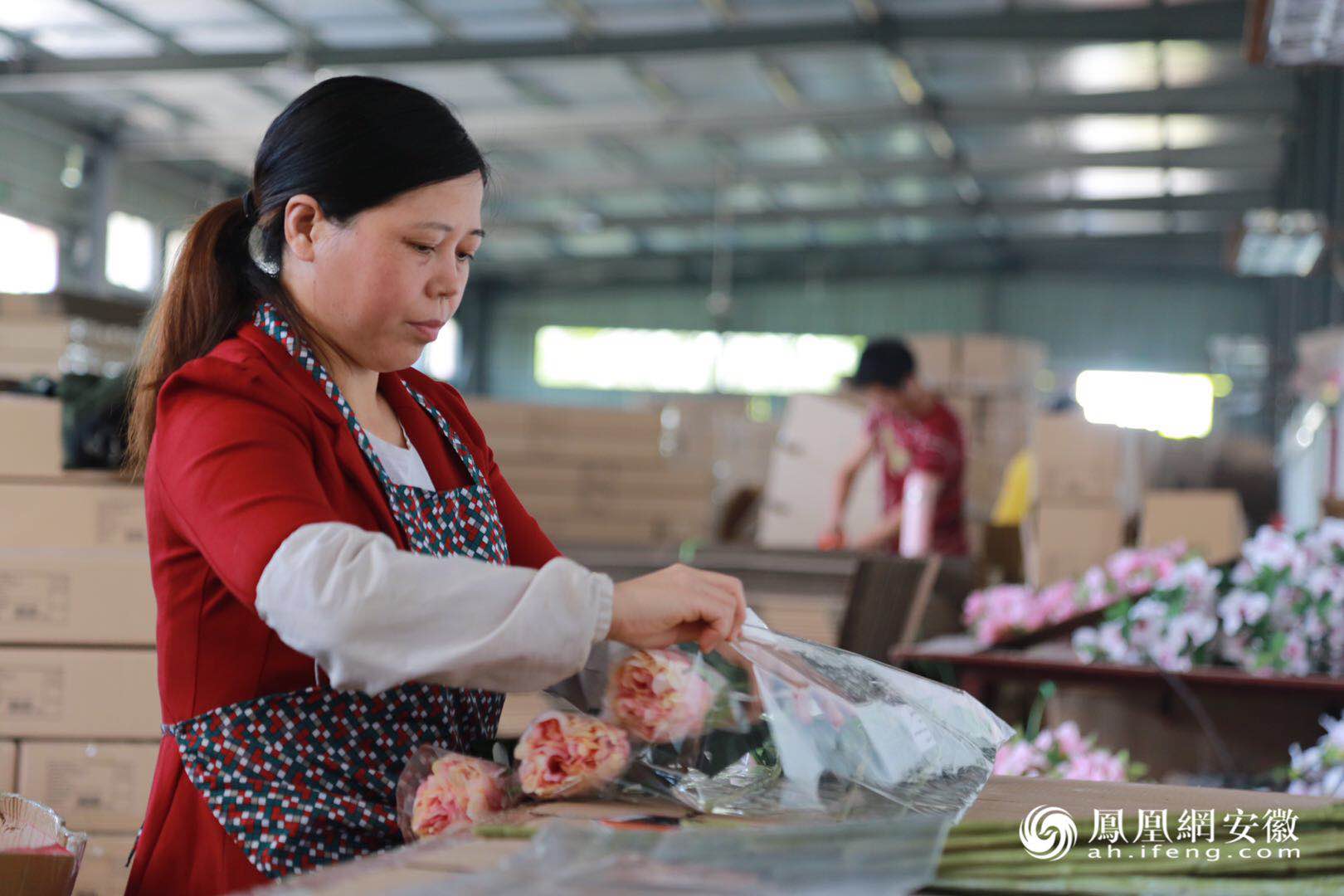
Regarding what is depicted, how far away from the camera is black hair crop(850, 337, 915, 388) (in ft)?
16.3

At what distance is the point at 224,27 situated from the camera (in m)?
9.10

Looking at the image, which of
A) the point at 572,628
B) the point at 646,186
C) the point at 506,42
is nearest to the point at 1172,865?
the point at 572,628

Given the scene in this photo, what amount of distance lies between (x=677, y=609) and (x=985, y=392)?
8376 millimetres

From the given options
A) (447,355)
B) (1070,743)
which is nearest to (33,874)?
(1070,743)

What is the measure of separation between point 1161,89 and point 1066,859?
33.0ft

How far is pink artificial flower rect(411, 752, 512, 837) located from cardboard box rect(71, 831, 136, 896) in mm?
1528

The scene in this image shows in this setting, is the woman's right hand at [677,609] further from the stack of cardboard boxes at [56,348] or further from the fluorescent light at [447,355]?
the fluorescent light at [447,355]

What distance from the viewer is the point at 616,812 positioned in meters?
1.09

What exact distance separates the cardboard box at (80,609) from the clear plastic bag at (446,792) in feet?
4.73

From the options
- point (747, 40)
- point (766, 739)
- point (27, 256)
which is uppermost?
point (747, 40)

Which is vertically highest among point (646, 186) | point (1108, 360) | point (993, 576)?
point (646, 186)

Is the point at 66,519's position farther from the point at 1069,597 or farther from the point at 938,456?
the point at 938,456

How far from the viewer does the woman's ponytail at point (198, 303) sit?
4.22ft

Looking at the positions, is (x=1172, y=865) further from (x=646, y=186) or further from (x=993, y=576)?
(x=646, y=186)
